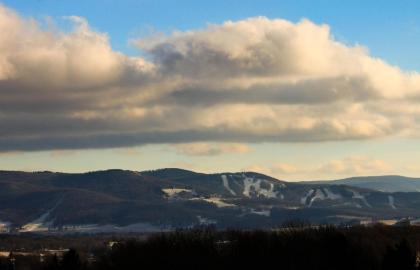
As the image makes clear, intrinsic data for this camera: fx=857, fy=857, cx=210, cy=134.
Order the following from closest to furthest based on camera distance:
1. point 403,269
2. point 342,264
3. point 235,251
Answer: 1. point 403,269
2. point 342,264
3. point 235,251

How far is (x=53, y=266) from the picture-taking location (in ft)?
528

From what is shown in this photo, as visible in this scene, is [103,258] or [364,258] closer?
[364,258]

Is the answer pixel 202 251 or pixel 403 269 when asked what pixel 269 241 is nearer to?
pixel 202 251

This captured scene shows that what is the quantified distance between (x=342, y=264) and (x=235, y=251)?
33.2m

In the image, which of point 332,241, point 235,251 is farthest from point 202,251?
point 332,241

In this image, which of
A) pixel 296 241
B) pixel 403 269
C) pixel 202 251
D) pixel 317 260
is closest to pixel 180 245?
pixel 202 251

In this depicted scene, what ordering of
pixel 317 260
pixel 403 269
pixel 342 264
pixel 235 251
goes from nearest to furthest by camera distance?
1. pixel 403 269
2. pixel 342 264
3. pixel 317 260
4. pixel 235 251

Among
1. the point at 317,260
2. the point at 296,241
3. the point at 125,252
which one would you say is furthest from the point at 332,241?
the point at 125,252

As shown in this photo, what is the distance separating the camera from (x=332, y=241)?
169m

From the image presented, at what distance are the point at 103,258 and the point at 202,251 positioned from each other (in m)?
24.1

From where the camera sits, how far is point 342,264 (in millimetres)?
159375

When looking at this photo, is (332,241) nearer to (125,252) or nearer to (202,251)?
(202,251)

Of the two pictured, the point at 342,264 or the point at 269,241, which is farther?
the point at 269,241

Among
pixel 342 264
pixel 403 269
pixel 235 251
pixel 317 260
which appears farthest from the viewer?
pixel 235 251
